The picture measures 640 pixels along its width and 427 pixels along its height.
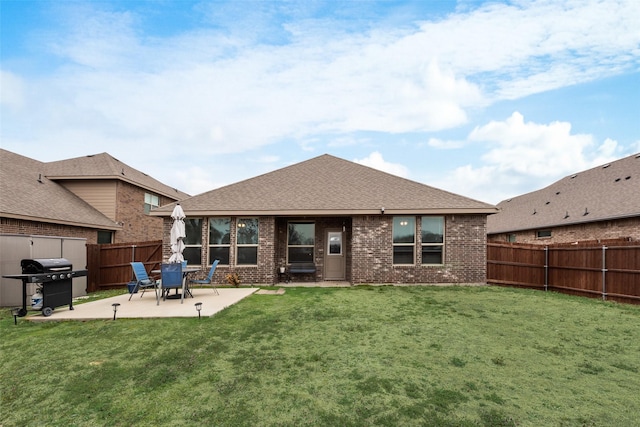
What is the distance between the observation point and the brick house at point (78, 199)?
11.0 m

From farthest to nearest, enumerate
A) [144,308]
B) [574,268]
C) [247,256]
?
1. [247,256]
2. [574,268]
3. [144,308]

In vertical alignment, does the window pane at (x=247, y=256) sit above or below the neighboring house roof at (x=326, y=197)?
below

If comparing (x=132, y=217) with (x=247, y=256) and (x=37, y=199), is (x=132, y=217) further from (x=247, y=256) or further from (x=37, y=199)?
(x=247, y=256)

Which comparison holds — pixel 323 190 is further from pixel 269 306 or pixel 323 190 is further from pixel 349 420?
pixel 349 420

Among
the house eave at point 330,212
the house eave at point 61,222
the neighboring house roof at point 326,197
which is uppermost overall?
the neighboring house roof at point 326,197

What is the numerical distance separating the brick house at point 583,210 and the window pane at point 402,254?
Answer: 12.0 ft

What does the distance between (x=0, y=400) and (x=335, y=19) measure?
1419 cm

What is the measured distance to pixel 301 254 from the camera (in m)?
12.6

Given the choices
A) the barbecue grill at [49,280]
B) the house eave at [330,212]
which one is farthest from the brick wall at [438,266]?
the barbecue grill at [49,280]

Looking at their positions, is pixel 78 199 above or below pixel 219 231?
above

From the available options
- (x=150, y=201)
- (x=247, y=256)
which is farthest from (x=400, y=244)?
(x=150, y=201)

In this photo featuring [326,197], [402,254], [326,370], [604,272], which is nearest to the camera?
[326,370]

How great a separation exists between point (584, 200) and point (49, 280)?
854 inches

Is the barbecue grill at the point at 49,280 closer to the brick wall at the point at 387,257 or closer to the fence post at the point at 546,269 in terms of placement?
the brick wall at the point at 387,257
